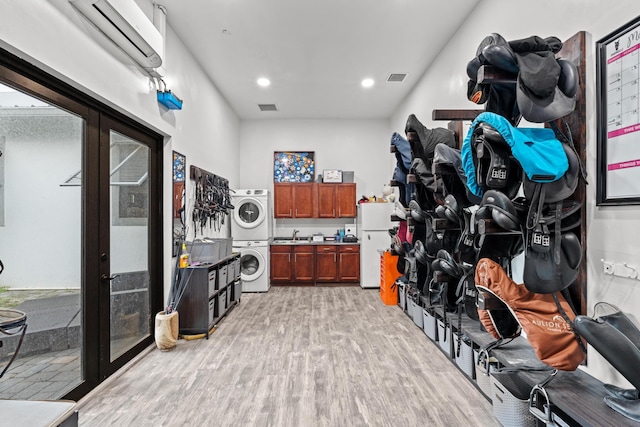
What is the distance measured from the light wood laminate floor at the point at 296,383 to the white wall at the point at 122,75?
110 centimetres

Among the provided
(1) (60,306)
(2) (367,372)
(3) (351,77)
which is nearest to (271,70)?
(3) (351,77)

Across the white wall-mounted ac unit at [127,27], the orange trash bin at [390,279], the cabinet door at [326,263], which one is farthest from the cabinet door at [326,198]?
the white wall-mounted ac unit at [127,27]

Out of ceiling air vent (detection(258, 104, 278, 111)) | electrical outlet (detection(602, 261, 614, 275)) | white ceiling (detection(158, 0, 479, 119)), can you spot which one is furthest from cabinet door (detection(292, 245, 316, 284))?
electrical outlet (detection(602, 261, 614, 275))

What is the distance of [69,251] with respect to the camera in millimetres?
2357

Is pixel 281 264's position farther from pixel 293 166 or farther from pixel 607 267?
pixel 607 267

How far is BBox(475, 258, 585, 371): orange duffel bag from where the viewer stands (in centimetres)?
153

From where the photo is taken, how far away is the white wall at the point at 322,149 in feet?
22.8

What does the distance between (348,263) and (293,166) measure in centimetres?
237

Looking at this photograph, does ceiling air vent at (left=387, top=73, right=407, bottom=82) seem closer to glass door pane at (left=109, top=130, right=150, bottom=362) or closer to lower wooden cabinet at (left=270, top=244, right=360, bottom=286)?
lower wooden cabinet at (left=270, top=244, right=360, bottom=286)

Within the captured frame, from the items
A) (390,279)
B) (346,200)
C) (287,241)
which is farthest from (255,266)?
(390,279)

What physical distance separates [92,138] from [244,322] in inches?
111

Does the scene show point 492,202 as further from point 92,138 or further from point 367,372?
point 92,138

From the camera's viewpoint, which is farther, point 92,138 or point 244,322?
→ point 244,322

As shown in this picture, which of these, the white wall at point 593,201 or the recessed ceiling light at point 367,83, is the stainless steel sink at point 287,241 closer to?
the recessed ceiling light at point 367,83
